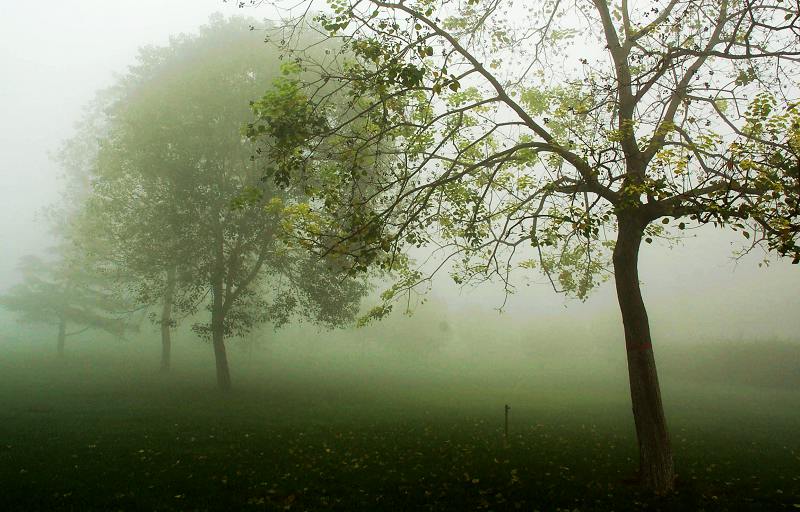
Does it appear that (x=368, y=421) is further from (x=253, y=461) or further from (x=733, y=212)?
(x=733, y=212)

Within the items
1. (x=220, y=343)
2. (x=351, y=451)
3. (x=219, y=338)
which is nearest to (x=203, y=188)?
(x=219, y=338)

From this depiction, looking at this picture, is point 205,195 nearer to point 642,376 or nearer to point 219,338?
point 219,338

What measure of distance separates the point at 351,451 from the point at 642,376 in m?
6.78

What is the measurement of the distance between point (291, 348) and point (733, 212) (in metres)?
56.2

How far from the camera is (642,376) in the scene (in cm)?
968

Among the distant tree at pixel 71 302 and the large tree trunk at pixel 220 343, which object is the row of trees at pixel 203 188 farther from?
the distant tree at pixel 71 302

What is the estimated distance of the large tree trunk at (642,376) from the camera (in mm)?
9453

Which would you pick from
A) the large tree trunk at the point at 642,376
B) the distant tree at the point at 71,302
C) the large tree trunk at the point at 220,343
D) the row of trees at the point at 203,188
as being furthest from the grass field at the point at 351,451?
the distant tree at the point at 71,302

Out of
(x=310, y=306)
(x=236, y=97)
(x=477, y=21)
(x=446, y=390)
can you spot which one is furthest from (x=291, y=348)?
(x=477, y=21)

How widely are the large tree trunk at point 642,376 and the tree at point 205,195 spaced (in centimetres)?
1355

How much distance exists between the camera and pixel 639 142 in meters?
9.48

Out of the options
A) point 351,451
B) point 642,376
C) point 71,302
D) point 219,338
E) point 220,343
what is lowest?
point 351,451

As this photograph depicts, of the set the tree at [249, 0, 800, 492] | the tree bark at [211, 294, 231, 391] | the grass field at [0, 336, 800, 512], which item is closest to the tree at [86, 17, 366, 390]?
the tree bark at [211, 294, 231, 391]

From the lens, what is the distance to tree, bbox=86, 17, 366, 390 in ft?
72.5
